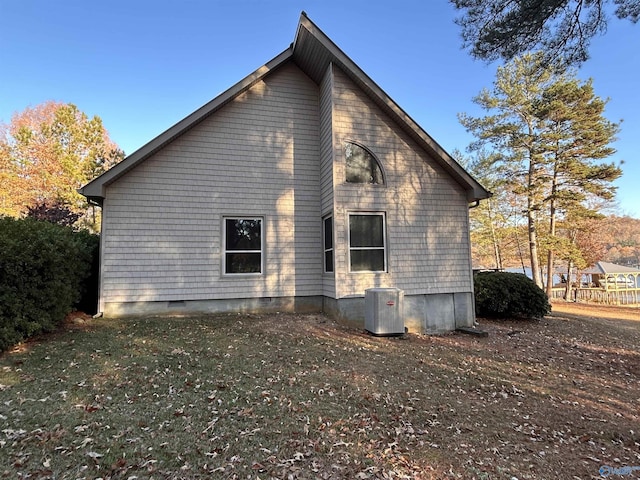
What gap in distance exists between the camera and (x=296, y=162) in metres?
9.72

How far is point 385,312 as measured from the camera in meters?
7.75

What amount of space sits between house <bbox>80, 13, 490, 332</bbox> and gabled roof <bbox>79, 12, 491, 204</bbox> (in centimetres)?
4

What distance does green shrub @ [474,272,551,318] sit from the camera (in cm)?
1015

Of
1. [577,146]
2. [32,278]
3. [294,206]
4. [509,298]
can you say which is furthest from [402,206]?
[577,146]

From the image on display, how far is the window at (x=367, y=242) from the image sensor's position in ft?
29.0

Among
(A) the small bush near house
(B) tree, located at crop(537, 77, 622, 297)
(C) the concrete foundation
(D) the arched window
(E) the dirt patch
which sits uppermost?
(B) tree, located at crop(537, 77, 622, 297)

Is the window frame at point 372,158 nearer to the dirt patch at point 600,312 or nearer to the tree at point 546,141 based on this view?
the dirt patch at point 600,312

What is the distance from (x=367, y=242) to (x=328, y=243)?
41.1 inches

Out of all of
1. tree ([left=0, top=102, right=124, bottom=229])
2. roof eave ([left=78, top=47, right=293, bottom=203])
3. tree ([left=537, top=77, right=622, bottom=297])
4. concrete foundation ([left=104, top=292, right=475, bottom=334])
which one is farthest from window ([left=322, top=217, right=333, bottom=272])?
tree ([left=0, top=102, right=124, bottom=229])

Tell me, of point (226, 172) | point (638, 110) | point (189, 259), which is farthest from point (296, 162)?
point (638, 110)

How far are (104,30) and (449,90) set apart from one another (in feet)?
51.5

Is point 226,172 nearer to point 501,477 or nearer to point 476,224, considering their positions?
point 501,477

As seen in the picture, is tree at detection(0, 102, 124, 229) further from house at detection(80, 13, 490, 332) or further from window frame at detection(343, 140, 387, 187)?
window frame at detection(343, 140, 387, 187)

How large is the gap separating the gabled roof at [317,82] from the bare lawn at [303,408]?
3.75 meters
